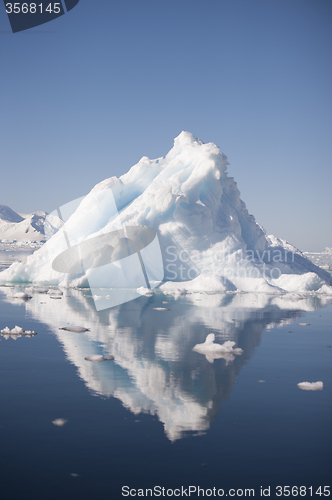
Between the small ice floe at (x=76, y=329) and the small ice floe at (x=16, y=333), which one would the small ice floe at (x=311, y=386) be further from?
the small ice floe at (x=16, y=333)

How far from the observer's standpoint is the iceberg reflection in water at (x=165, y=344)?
5.67 metres

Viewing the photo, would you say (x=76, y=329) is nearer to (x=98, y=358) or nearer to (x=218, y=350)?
(x=98, y=358)

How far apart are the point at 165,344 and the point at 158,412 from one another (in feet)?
11.8

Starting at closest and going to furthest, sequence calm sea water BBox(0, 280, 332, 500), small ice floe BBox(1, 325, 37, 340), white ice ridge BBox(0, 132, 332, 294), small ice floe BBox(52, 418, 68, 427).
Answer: calm sea water BBox(0, 280, 332, 500) → small ice floe BBox(52, 418, 68, 427) → small ice floe BBox(1, 325, 37, 340) → white ice ridge BBox(0, 132, 332, 294)

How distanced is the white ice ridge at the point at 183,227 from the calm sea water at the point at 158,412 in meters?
8.58

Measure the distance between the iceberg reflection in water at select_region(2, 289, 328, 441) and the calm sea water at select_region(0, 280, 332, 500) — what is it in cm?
3

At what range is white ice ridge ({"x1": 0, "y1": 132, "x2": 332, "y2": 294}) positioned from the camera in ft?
61.2

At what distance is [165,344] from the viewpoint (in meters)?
8.91

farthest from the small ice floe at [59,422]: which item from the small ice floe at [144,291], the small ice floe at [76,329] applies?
the small ice floe at [144,291]

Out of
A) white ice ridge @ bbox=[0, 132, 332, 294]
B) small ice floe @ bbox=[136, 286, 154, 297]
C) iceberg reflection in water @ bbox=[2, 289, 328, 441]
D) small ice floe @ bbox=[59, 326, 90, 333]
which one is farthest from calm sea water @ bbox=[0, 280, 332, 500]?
white ice ridge @ bbox=[0, 132, 332, 294]

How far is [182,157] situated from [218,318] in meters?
11.4

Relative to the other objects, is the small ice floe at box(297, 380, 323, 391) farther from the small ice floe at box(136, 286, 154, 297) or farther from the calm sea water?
the small ice floe at box(136, 286, 154, 297)

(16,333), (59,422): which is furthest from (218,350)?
(16,333)

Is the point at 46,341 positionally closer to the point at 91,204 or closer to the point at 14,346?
the point at 14,346
